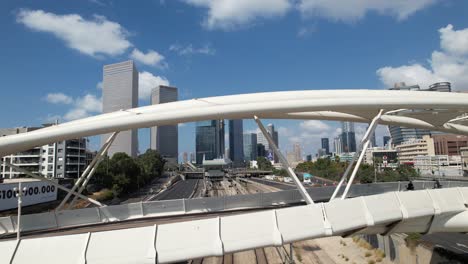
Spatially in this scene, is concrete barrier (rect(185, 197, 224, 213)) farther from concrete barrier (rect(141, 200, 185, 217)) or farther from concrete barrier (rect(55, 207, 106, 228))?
concrete barrier (rect(55, 207, 106, 228))

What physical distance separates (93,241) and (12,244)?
2.83m

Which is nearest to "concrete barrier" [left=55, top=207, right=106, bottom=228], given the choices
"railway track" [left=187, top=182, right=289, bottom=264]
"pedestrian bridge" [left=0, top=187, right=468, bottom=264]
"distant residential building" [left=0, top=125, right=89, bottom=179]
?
"pedestrian bridge" [left=0, top=187, right=468, bottom=264]

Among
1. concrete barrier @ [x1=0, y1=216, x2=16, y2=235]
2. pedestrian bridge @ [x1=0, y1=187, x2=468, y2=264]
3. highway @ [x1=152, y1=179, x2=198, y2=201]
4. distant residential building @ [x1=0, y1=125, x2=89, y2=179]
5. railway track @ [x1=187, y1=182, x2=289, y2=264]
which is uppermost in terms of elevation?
distant residential building @ [x1=0, y1=125, x2=89, y2=179]

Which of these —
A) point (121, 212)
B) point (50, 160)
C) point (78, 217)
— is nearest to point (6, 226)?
point (78, 217)

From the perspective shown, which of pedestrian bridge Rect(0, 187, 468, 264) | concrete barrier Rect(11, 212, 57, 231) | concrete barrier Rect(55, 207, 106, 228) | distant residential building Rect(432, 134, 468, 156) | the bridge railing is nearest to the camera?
pedestrian bridge Rect(0, 187, 468, 264)

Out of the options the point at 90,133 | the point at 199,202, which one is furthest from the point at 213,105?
the point at 199,202

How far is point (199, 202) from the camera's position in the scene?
24.7 metres

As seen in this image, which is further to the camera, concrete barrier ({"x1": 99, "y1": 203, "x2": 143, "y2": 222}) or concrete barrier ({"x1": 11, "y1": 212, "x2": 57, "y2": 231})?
concrete barrier ({"x1": 99, "y1": 203, "x2": 143, "y2": 222})

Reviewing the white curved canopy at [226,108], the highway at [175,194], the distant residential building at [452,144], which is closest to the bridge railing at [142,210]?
the white curved canopy at [226,108]

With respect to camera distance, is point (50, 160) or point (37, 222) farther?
point (50, 160)

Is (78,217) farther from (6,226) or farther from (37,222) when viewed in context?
(6,226)

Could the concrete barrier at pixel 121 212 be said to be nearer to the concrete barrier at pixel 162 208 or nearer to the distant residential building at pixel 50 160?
the concrete barrier at pixel 162 208

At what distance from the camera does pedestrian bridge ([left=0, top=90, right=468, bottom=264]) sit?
1210cm

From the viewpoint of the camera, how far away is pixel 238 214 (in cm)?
1975
